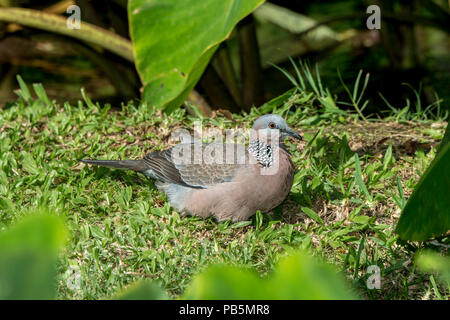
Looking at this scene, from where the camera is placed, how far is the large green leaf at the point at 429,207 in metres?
2.46

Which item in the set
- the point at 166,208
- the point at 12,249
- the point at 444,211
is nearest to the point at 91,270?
the point at 166,208

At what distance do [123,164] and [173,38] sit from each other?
0.82 m

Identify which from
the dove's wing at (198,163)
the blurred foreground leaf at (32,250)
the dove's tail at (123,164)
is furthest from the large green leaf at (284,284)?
the dove's tail at (123,164)

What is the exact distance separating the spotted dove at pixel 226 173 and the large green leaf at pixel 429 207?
98cm

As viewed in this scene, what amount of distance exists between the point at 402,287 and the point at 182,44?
5.58 ft

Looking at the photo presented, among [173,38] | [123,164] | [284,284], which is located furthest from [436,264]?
[123,164]

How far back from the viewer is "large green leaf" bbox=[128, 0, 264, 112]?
3.34 m

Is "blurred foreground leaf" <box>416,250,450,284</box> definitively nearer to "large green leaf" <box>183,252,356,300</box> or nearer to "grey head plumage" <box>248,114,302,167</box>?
"large green leaf" <box>183,252,356,300</box>

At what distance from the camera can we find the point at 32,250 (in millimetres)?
914

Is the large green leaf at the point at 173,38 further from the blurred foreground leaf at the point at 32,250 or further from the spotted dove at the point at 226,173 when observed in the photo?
the blurred foreground leaf at the point at 32,250

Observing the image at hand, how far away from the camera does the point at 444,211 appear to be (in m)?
2.55

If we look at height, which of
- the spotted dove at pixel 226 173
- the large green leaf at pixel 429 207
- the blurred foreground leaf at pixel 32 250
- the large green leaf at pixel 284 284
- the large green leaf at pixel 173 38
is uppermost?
the large green leaf at pixel 173 38

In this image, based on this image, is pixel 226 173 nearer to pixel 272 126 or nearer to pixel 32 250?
pixel 272 126

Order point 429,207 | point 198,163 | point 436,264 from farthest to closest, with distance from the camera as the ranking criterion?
point 198,163
point 429,207
point 436,264
